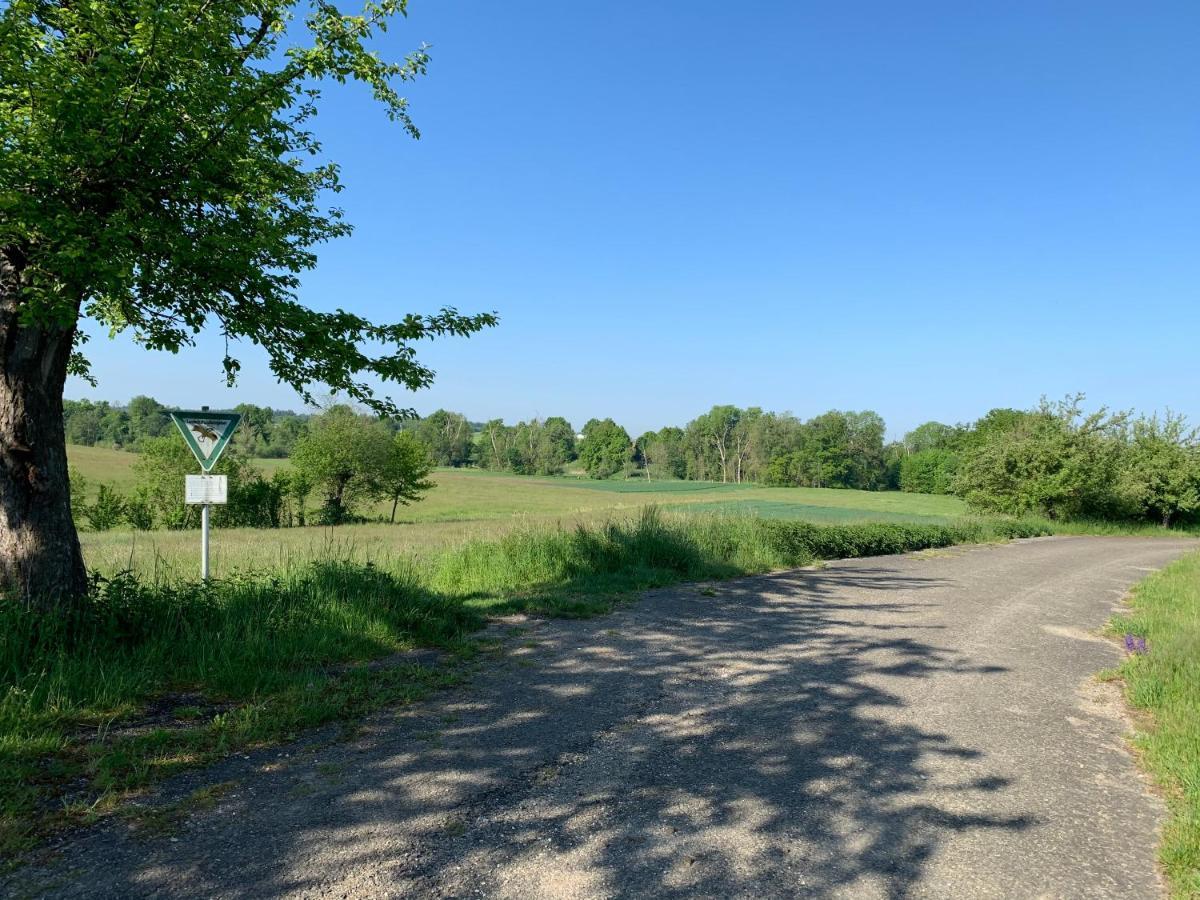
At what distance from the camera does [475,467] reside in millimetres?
135125

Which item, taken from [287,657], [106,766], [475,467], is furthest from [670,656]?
[475,467]

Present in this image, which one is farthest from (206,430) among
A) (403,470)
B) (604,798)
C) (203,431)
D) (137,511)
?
(403,470)

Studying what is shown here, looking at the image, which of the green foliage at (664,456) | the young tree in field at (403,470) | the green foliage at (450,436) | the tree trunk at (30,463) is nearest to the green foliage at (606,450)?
the green foliage at (664,456)

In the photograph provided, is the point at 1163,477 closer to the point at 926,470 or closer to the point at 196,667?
the point at 196,667

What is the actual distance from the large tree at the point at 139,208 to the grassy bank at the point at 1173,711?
20.6 ft

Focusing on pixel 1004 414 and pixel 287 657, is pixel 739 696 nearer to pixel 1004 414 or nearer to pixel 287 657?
pixel 287 657

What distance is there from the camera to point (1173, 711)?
5.29 m

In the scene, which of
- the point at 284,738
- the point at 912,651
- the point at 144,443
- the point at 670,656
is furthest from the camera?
the point at 144,443

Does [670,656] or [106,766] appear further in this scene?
[670,656]

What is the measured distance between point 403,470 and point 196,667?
41.5 m

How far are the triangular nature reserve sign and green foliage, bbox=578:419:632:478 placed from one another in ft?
397

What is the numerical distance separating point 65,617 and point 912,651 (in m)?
7.93

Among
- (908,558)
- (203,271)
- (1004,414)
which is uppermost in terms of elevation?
(1004,414)

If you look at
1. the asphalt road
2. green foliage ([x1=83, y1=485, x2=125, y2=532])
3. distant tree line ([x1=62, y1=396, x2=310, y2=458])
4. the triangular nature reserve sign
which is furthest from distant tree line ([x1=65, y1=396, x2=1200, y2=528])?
distant tree line ([x1=62, y1=396, x2=310, y2=458])
